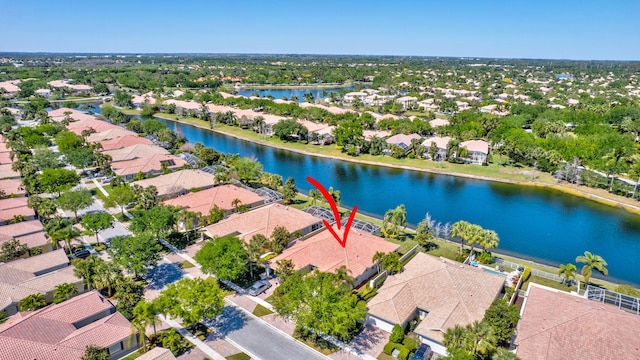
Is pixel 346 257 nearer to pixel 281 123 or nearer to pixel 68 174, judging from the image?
pixel 68 174

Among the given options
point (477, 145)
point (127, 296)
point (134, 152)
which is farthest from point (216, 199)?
point (477, 145)

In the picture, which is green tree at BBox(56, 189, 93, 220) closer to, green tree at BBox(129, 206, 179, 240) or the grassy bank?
green tree at BBox(129, 206, 179, 240)

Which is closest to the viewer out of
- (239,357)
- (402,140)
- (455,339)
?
(455,339)

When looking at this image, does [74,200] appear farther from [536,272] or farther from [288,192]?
[536,272]

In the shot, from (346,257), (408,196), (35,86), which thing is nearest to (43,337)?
(346,257)

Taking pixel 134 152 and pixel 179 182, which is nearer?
pixel 179 182

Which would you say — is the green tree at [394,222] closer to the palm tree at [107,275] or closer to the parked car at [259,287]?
the parked car at [259,287]
